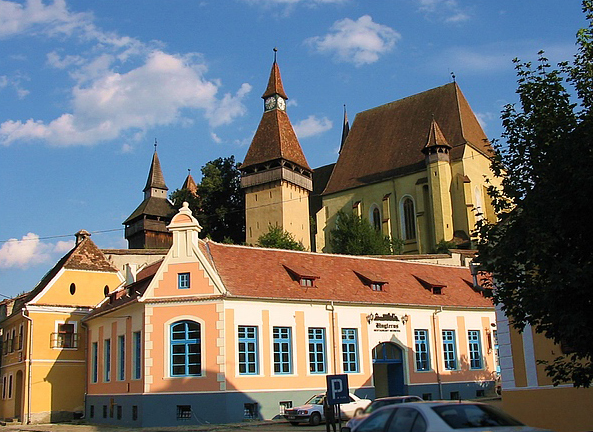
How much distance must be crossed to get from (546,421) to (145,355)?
16.7m

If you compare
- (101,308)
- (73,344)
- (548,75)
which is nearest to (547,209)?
(548,75)

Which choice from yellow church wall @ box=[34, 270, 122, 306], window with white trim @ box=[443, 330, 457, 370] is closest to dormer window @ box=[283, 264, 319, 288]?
window with white trim @ box=[443, 330, 457, 370]

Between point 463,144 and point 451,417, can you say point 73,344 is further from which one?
point 463,144

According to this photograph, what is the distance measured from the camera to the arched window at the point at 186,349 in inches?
1136

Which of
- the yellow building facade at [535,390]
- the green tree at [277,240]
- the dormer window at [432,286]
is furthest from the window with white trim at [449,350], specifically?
the green tree at [277,240]

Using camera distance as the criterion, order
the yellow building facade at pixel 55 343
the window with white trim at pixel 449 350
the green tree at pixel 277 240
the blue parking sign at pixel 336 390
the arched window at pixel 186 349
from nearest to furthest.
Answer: the blue parking sign at pixel 336 390
the arched window at pixel 186 349
the window with white trim at pixel 449 350
the yellow building facade at pixel 55 343
the green tree at pixel 277 240

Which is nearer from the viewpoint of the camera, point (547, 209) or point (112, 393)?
point (547, 209)

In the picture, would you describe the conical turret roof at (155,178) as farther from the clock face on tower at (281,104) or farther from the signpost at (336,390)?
the signpost at (336,390)

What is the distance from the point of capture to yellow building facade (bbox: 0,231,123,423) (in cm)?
3625

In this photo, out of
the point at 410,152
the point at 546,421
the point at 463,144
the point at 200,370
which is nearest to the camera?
the point at 546,421

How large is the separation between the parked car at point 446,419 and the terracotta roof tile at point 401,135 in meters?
59.7

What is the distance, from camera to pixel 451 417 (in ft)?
30.0

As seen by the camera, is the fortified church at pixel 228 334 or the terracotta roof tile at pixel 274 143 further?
the terracotta roof tile at pixel 274 143

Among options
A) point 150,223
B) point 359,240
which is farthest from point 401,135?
point 150,223
